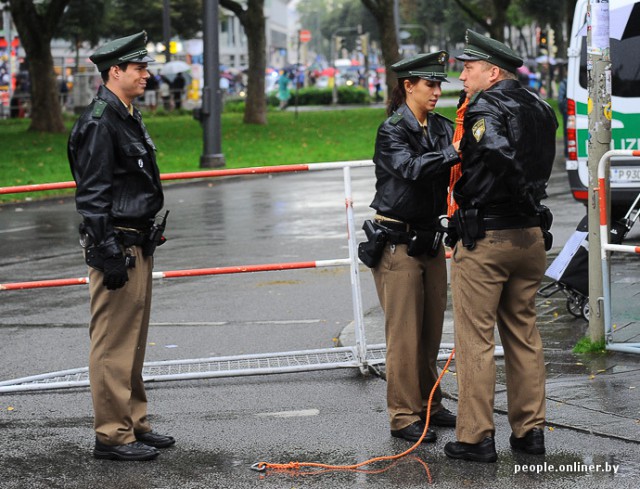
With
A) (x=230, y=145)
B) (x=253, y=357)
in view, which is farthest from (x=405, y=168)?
(x=230, y=145)

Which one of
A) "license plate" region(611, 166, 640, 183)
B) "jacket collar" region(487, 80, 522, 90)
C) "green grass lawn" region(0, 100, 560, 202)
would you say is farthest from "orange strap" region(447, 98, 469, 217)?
"green grass lawn" region(0, 100, 560, 202)

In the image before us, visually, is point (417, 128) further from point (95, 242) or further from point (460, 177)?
point (95, 242)

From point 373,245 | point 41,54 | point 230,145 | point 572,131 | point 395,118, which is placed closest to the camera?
point 395,118

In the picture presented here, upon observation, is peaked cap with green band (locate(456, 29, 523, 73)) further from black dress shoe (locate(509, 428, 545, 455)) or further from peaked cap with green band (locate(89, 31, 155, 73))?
black dress shoe (locate(509, 428, 545, 455))

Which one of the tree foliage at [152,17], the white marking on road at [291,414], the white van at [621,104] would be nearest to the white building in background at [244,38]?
the tree foliage at [152,17]

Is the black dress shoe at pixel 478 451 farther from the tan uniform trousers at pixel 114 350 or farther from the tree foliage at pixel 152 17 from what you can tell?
the tree foliage at pixel 152 17

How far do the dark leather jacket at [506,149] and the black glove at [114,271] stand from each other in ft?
5.15

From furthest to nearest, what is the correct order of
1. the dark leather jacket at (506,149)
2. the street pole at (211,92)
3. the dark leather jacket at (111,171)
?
the street pole at (211,92) → the dark leather jacket at (111,171) → the dark leather jacket at (506,149)

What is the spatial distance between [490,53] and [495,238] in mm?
818

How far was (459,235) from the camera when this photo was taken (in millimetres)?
5551

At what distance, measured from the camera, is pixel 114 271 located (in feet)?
18.2

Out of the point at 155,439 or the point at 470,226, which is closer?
the point at 470,226

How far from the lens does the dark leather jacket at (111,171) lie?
556 centimetres

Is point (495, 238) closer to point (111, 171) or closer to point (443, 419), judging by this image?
point (443, 419)
